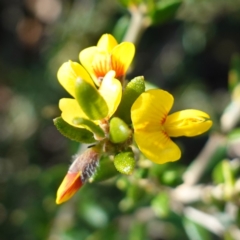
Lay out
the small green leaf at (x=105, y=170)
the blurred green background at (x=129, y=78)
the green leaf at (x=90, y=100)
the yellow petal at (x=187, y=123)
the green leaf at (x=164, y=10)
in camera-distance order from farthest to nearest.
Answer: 1. the blurred green background at (x=129, y=78)
2. the green leaf at (x=164, y=10)
3. the small green leaf at (x=105, y=170)
4. the yellow petal at (x=187, y=123)
5. the green leaf at (x=90, y=100)

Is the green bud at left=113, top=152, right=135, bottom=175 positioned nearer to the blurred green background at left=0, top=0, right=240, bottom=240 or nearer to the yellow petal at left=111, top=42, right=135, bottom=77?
the yellow petal at left=111, top=42, right=135, bottom=77

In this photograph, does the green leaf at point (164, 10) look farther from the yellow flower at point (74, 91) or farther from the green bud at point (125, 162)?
the green bud at point (125, 162)

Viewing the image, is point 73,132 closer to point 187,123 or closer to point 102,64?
point 102,64

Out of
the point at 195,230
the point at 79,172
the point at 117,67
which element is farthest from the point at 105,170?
the point at 195,230

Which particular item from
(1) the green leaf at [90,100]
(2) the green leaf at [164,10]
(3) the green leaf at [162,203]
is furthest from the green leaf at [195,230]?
(1) the green leaf at [90,100]

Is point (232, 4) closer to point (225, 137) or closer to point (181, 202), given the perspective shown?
point (225, 137)

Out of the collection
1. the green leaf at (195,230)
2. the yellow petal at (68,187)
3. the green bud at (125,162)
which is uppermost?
the green bud at (125,162)

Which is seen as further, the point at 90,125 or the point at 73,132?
the point at 73,132
